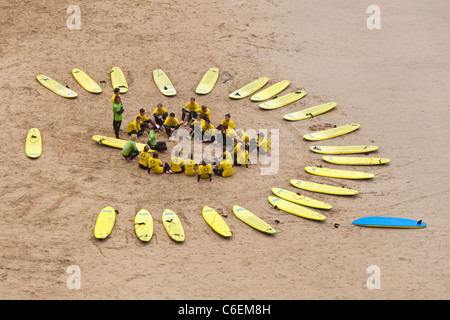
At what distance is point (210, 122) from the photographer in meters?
27.5

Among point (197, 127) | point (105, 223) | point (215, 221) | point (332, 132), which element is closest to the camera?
point (105, 223)

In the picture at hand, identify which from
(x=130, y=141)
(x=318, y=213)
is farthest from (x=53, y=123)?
(x=318, y=213)

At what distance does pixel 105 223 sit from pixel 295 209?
6.83 metres

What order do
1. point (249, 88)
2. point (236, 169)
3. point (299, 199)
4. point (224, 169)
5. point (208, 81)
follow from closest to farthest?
point (299, 199) → point (224, 169) → point (236, 169) → point (249, 88) → point (208, 81)

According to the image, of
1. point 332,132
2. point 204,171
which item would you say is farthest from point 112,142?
point 332,132

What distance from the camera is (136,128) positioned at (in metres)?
25.9

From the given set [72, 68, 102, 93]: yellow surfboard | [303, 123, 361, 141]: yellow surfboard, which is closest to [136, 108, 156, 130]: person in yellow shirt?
[72, 68, 102, 93]: yellow surfboard

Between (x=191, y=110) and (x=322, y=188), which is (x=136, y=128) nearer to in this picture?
(x=191, y=110)

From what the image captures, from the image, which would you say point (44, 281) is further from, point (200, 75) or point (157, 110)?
point (200, 75)

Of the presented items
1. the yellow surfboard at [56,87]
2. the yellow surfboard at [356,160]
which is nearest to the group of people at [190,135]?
the yellow surfboard at [356,160]

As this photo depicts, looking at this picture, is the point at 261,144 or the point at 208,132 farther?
the point at 208,132

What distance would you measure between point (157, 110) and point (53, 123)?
4.51 meters

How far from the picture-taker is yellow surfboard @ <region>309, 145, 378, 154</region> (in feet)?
84.1

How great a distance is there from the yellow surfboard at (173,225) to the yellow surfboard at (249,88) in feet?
30.8
